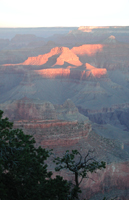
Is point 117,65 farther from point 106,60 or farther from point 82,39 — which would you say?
point 82,39

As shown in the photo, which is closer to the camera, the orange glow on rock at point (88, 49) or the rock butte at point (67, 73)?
the rock butte at point (67, 73)

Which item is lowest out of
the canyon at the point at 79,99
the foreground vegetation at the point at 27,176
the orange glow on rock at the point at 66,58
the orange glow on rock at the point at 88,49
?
the foreground vegetation at the point at 27,176

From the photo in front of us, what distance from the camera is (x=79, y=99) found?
9306cm

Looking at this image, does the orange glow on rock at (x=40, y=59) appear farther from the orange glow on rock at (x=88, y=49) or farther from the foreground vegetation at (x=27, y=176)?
the foreground vegetation at (x=27, y=176)

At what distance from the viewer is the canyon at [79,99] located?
30.7 metres

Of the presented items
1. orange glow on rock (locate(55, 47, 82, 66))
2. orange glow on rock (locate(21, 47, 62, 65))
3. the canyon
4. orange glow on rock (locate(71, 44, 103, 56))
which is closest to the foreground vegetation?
the canyon

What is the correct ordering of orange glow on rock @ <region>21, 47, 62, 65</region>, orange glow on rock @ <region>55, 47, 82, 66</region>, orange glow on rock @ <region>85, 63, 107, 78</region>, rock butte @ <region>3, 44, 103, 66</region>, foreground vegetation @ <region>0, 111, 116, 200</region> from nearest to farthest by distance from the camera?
foreground vegetation @ <region>0, 111, 116, 200</region> < orange glow on rock @ <region>85, 63, 107, 78</region> < orange glow on rock @ <region>55, 47, 82, 66</region> < rock butte @ <region>3, 44, 103, 66</region> < orange glow on rock @ <region>21, 47, 62, 65</region>

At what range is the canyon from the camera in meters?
30.7

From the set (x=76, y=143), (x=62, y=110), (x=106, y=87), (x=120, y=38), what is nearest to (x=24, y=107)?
(x=62, y=110)

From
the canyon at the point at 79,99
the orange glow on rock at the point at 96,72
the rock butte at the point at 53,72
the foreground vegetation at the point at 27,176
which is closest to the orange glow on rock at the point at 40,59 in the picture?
the canyon at the point at 79,99

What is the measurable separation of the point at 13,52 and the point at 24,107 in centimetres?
9846

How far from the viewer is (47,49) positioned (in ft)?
471

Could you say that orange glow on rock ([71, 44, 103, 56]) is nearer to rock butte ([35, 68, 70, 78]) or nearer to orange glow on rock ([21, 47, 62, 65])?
orange glow on rock ([21, 47, 62, 65])

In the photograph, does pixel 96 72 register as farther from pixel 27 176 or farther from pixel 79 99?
pixel 27 176
